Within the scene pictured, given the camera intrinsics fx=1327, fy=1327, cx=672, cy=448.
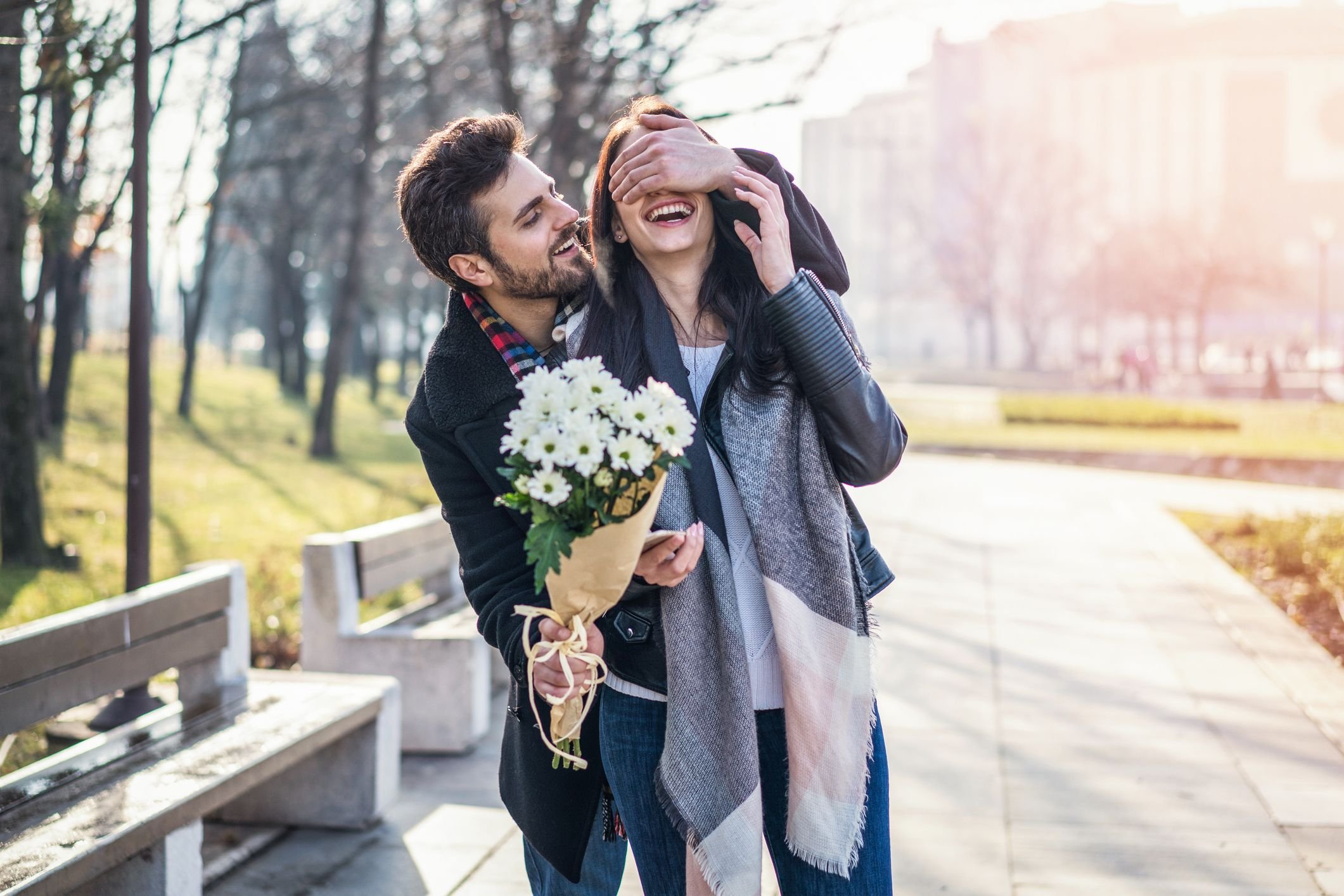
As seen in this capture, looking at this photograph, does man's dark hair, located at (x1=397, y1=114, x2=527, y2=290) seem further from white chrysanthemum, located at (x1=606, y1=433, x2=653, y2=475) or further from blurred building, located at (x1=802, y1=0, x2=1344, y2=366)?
blurred building, located at (x1=802, y1=0, x2=1344, y2=366)

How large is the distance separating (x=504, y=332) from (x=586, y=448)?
2.09ft

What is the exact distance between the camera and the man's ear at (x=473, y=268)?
2.30m

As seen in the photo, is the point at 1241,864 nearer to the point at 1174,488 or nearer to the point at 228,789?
the point at 228,789

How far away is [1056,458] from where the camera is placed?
717 inches

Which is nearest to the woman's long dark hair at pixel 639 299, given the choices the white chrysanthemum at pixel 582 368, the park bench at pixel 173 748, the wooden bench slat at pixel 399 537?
the white chrysanthemum at pixel 582 368

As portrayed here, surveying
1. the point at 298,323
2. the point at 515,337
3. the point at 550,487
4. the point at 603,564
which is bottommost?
the point at 603,564

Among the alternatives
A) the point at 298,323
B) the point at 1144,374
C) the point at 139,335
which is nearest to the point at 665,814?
the point at 139,335

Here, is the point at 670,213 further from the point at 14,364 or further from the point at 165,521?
the point at 165,521

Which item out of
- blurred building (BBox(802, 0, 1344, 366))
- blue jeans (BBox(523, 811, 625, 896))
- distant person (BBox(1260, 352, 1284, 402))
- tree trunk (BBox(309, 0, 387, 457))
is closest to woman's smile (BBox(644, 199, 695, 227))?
blue jeans (BBox(523, 811, 625, 896))

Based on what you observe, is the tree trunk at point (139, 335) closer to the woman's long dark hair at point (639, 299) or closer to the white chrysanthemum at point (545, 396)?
the woman's long dark hair at point (639, 299)

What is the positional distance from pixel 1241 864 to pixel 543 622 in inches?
117

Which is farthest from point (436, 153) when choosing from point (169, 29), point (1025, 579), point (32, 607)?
point (169, 29)

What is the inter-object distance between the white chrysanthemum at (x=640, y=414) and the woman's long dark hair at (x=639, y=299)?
13.9 inches

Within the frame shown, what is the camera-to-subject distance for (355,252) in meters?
16.0
